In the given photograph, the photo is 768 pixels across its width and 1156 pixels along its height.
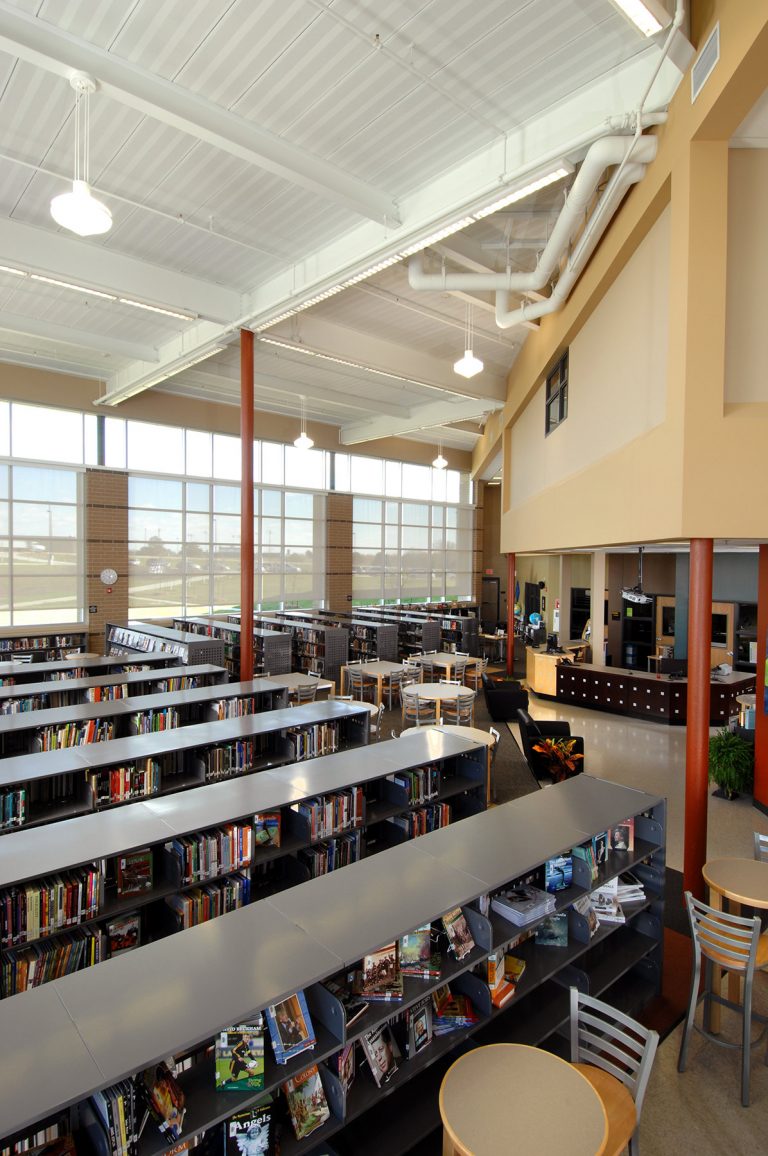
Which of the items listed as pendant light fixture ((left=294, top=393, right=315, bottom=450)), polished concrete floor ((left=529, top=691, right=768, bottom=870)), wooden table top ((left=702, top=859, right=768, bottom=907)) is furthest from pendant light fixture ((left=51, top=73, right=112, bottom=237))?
pendant light fixture ((left=294, top=393, right=315, bottom=450))

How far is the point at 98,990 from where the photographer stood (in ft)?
6.48

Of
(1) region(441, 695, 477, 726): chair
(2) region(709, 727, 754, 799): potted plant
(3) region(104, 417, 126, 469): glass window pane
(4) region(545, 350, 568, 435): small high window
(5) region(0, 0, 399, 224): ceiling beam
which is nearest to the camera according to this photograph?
(5) region(0, 0, 399, 224): ceiling beam

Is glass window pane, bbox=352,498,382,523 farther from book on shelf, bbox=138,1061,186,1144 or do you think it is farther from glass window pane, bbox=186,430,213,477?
book on shelf, bbox=138,1061,186,1144

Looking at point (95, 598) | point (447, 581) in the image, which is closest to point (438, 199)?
point (95, 598)

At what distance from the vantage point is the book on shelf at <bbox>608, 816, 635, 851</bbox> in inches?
140

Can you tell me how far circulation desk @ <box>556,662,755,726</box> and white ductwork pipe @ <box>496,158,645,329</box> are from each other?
19.4 feet

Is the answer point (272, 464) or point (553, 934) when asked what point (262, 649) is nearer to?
point (272, 464)

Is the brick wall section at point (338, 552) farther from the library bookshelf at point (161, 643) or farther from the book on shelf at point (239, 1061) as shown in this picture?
the book on shelf at point (239, 1061)

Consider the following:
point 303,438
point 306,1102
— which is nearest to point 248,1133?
point 306,1102

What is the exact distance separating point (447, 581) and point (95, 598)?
10989 mm

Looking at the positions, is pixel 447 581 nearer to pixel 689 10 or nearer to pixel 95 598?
pixel 95 598

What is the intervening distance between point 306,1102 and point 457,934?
0.81m

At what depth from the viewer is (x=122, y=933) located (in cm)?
328

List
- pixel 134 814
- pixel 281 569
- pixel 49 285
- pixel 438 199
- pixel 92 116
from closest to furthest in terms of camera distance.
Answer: pixel 134 814 < pixel 92 116 < pixel 438 199 < pixel 49 285 < pixel 281 569
